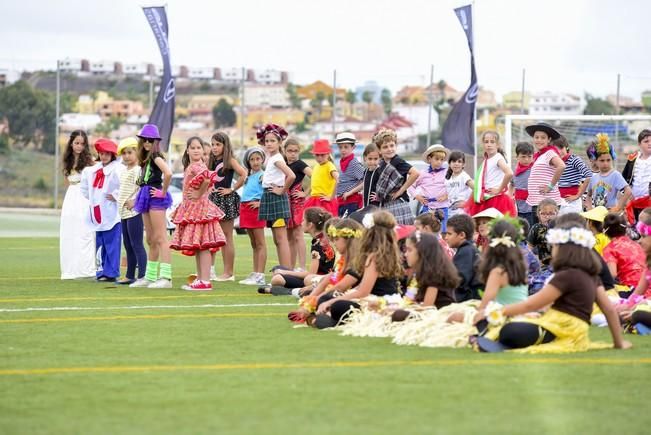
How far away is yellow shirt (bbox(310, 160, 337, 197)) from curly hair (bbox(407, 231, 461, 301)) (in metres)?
5.15

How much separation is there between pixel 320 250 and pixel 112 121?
4431cm

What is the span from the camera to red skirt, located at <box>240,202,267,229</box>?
49.0 ft

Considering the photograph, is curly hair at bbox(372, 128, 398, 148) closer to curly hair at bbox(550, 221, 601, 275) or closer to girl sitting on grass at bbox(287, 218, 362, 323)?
girl sitting on grass at bbox(287, 218, 362, 323)

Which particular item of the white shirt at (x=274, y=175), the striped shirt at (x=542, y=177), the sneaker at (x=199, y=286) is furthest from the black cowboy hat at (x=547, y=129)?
the sneaker at (x=199, y=286)

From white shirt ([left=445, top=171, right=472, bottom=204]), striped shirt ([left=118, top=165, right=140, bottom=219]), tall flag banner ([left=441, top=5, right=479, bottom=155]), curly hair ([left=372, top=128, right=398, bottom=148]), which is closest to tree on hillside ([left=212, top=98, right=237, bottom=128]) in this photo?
tall flag banner ([left=441, top=5, right=479, bottom=155])

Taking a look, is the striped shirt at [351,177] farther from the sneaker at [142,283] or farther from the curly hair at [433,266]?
the curly hair at [433,266]

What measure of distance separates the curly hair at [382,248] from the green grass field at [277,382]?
2.51 ft

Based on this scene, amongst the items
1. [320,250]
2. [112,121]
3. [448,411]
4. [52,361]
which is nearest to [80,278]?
[320,250]

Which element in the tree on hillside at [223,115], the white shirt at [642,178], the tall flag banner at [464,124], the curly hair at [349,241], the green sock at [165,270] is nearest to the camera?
the curly hair at [349,241]

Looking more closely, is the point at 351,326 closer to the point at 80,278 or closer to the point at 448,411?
the point at 448,411

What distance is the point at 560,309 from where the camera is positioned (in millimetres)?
8867

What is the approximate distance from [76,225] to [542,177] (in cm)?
574

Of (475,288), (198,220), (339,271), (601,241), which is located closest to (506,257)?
(475,288)

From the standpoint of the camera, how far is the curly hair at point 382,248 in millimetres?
10328
